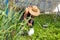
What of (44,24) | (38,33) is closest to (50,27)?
(44,24)

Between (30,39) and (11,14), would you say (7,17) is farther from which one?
(30,39)

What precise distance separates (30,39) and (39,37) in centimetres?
28

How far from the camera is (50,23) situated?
6617 mm

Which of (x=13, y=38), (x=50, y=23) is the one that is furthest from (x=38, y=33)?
(x=13, y=38)

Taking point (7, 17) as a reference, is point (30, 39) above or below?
below

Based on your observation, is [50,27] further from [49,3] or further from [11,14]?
[11,14]

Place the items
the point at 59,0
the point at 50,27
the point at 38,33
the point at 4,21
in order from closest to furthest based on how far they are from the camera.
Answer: the point at 4,21
the point at 38,33
the point at 50,27
the point at 59,0

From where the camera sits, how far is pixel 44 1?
25.2ft

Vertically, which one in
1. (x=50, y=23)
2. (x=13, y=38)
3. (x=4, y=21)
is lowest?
(x=50, y=23)

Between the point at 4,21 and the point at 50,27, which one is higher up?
the point at 4,21

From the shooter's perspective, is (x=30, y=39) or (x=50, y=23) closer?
(x=30, y=39)

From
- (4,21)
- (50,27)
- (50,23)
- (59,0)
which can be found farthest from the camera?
(59,0)

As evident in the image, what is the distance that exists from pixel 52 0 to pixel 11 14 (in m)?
5.26

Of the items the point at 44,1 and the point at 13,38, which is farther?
the point at 44,1
